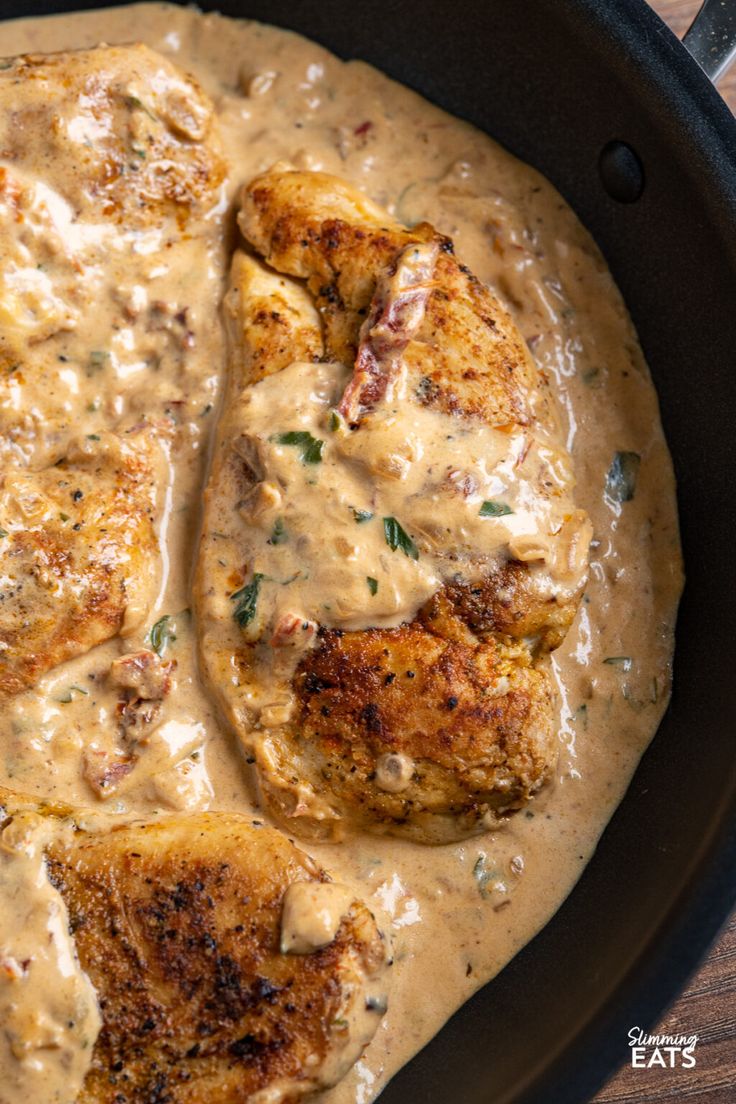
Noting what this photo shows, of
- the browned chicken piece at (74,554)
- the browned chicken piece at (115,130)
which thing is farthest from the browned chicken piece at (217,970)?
the browned chicken piece at (115,130)

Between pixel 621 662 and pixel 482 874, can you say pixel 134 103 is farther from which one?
pixel 482 874

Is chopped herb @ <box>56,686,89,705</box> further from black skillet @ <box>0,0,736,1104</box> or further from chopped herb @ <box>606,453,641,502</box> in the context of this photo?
chopped herb @ <box>606,453,641,502</box>

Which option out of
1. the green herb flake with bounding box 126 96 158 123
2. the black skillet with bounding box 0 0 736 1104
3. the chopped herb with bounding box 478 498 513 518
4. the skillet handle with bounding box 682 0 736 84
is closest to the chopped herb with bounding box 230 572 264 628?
the chopped herb with bounding box 478 498 513 518

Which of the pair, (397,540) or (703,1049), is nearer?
(397,540)

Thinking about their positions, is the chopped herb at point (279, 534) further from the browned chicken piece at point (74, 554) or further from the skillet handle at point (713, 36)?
the skillet handle at point (713, 36)

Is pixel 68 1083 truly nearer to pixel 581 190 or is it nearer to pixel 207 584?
pixel 207 584

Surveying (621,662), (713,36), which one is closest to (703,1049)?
(621,662)

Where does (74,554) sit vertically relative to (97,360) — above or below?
below
